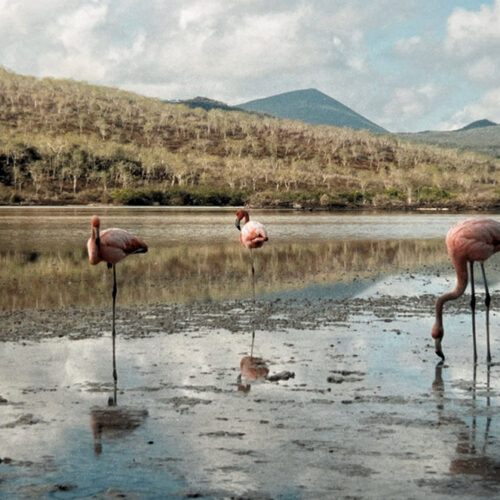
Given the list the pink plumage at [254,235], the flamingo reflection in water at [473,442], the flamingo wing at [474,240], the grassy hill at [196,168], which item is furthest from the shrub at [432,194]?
the flamingo reflection in water at [473,442]

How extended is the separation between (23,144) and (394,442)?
13906cm

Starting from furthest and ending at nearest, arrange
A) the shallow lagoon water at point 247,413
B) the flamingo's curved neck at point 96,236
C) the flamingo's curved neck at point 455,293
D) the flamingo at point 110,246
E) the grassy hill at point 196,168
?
the grassy hill at point 196,168 → the flamingo at point 110,246 → the flamingo's curved neck at point 96,236 → the flamingo's curved neck at point 455,293 → the shallow lagoon water at point 247,413

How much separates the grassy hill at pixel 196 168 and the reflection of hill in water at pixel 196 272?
239ft

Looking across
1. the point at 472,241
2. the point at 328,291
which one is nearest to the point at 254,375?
the point at 472,241

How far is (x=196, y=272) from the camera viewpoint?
22.2 meters

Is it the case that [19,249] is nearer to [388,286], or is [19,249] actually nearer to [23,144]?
[388,286]

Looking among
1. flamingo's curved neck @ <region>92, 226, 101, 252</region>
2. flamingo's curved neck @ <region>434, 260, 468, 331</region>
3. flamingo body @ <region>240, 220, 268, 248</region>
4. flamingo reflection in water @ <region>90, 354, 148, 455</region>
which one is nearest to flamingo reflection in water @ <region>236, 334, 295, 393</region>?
flamingo reflection in water @ <region>90, 354, 148, 455</region>

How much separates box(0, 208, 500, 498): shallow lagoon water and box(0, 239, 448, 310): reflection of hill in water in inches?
141

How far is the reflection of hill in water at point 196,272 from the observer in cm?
1700

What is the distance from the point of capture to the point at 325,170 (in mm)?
156875

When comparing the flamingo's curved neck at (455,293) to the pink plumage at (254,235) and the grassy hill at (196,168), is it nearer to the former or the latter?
the pink plumage at (254,235)

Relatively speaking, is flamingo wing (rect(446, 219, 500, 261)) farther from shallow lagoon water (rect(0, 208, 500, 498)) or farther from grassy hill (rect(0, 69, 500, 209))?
grassy hill (rect(0, 69, 500, 209))

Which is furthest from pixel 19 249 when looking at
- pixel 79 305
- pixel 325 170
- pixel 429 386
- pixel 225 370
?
pixel 325 170

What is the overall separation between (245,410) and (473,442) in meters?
2.31
